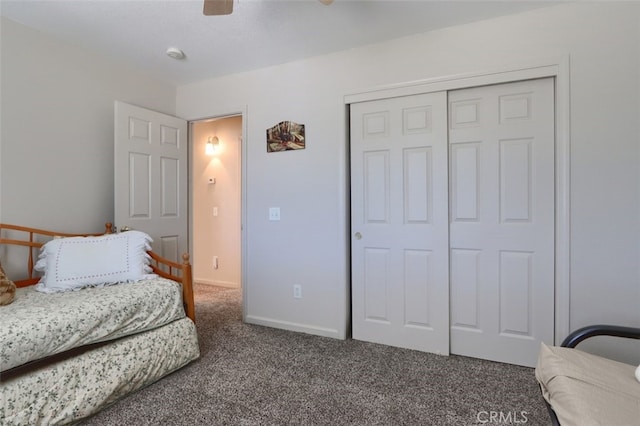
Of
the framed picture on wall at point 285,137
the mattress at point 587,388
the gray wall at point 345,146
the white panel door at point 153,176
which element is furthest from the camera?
the framed picture on wall at point 285,137

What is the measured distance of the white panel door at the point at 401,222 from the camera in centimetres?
226

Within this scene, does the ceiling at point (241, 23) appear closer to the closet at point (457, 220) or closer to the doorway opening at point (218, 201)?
the closet at point (457, 220)

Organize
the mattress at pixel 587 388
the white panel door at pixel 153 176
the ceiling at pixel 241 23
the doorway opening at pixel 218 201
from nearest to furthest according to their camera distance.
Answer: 1. the mattress at pixel 587 388
2. the ceiling at pixel 241 23
3. the white panel door at pixel 153 176
4. the doorway opening at pixel 218 201

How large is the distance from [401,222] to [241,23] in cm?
181

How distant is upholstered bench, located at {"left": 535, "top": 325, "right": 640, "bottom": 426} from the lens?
938mm

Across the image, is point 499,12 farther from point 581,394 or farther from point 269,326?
point 269,326

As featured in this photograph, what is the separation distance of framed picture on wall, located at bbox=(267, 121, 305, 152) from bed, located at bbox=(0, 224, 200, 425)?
1252 millimetres

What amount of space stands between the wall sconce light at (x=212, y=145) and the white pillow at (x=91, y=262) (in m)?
2.35

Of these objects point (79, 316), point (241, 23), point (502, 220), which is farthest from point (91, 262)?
point (502, 220)

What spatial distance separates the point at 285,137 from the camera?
107 inches

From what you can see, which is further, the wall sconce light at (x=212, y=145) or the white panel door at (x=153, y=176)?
the wall sconce light at (x=212, y=145)

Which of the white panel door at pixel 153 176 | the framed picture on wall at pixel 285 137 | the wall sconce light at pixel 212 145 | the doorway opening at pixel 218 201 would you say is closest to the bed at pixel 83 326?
the white panel door at pixel 153 176

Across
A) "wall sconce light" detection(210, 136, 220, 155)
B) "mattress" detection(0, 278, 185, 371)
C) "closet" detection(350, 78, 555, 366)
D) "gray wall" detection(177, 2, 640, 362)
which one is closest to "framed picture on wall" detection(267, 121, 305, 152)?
"gray wall" detection(177, 2, 640, 362)

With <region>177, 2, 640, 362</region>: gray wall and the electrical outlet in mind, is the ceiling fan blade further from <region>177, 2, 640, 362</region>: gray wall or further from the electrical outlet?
the electrical outlet
